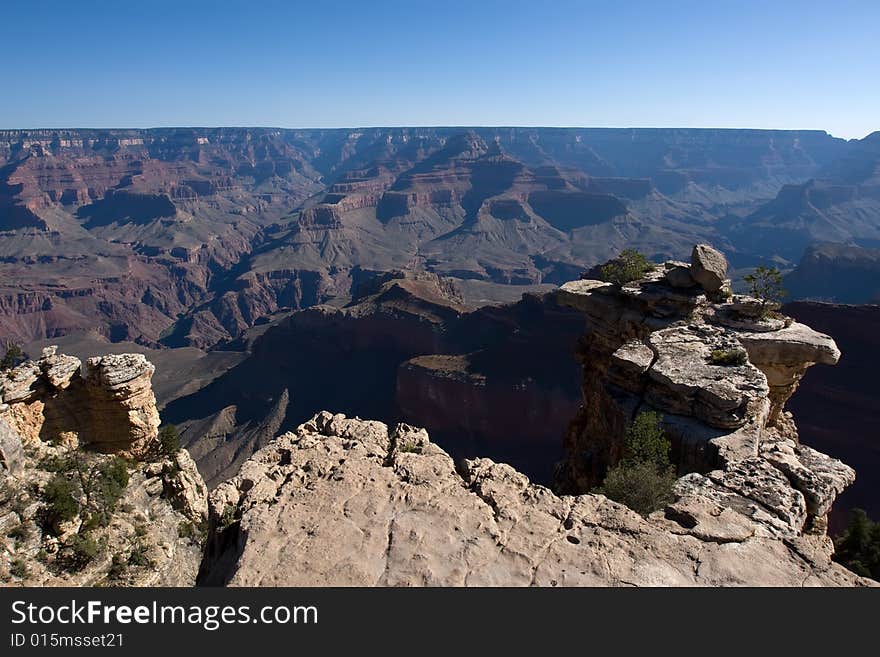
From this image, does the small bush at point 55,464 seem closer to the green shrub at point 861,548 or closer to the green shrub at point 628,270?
the green shrub at point 628,270

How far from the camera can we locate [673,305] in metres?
20.4

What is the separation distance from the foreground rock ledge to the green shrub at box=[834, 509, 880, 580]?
1331 millimetres

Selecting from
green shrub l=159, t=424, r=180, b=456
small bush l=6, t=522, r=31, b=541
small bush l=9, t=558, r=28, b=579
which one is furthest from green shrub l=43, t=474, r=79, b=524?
green shrub l=159, t=424, r=180, b=456

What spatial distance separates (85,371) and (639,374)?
21169 mm

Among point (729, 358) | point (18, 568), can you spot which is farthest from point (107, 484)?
point (729, 358)

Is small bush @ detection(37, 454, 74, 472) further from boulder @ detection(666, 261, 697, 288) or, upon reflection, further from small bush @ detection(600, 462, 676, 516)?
boulder @ detection(666, 261, 697, 288)

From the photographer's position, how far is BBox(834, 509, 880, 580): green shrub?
1197 centimetres

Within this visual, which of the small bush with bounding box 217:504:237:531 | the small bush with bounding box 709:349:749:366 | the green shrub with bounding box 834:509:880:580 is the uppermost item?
the small bush with bounding box 709:349:749:366

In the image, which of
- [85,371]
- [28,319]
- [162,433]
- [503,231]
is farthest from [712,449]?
[503,231]

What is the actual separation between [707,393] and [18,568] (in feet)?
61.4

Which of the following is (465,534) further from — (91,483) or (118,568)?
(91,483)

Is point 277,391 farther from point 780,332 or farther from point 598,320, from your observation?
point 780,332
